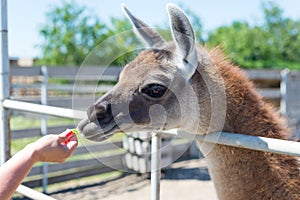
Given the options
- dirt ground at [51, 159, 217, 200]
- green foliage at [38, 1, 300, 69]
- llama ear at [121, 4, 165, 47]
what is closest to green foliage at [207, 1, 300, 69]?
green foliage at [38, 1, 300, 69]

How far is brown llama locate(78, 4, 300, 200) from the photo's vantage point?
74.5 inches

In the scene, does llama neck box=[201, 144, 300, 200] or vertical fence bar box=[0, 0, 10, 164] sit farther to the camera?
vertical fence bar box=[0, 0, 10, 164]

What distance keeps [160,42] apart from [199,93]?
44cm

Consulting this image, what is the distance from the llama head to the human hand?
42cm

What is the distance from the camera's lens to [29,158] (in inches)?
52.8

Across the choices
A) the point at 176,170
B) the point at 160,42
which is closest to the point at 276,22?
the point at 176,170

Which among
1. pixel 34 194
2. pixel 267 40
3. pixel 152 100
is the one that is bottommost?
pixel 34 194

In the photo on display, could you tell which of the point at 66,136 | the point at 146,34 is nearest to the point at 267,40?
the point at 146,34

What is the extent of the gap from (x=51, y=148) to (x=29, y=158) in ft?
0.28

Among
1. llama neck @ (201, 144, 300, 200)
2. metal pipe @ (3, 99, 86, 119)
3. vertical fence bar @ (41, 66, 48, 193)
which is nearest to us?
llama neck @ (201, 144, 300, 200)

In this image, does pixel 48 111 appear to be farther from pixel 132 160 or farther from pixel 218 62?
pixel 132 160

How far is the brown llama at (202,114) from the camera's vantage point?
189cm

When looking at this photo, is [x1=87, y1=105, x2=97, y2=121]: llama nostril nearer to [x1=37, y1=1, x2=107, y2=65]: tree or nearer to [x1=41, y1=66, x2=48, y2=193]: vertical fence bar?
[x1=41, y1=66, x2=48, y2=193]: vertical fence bar

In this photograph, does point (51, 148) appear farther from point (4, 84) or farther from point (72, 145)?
point (4, 84)
